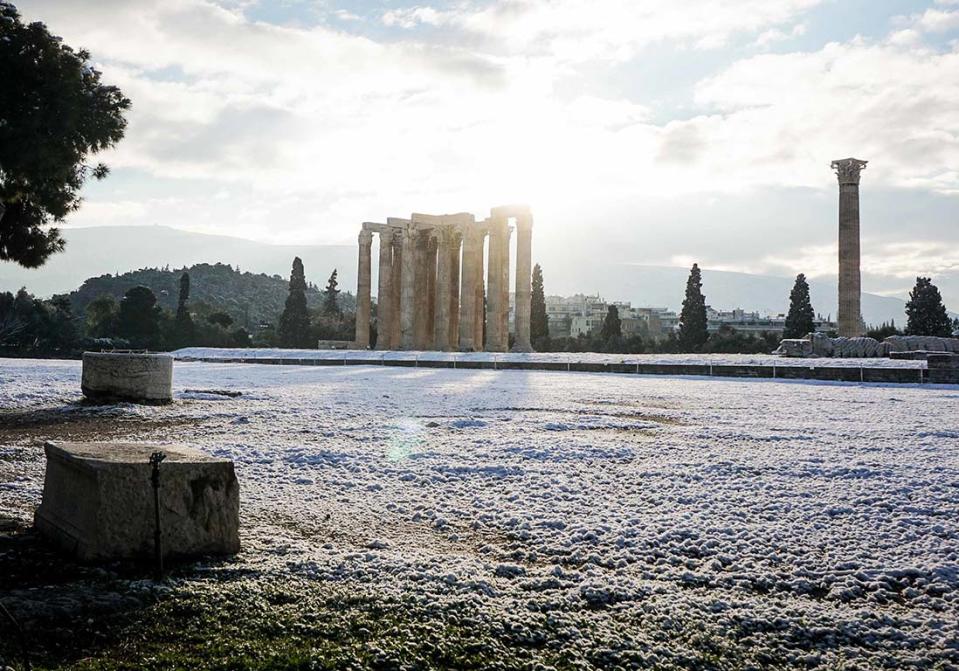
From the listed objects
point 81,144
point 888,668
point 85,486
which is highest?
point 81,144

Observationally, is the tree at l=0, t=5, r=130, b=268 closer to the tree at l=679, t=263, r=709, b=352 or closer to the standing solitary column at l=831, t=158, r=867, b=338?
the standing solitary column at l=831, t=158, r=867, b=338

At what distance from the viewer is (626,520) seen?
5898 millimetres

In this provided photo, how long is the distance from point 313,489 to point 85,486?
2.40 metres

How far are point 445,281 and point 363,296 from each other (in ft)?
18.2

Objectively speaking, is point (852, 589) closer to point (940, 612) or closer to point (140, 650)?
point (940, 612)

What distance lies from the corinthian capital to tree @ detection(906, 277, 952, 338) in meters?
15.5

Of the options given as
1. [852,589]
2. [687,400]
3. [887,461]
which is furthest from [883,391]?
[852,589]

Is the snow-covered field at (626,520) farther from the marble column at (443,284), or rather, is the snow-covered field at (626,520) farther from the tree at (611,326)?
the tree at (611,326)

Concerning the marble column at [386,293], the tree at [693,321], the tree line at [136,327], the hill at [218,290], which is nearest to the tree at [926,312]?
the tree at [693,321]

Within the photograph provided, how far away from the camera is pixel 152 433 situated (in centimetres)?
1018

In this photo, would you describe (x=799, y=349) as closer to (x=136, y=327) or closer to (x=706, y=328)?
(x=706, y=328)

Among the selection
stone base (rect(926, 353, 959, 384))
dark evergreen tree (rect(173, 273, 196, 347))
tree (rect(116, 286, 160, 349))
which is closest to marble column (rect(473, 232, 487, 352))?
dark evergreen tree (rect(173, 273, 196, 347))

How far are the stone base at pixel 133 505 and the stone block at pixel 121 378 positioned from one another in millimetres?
8730

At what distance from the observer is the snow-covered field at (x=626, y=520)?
3.98 meters
